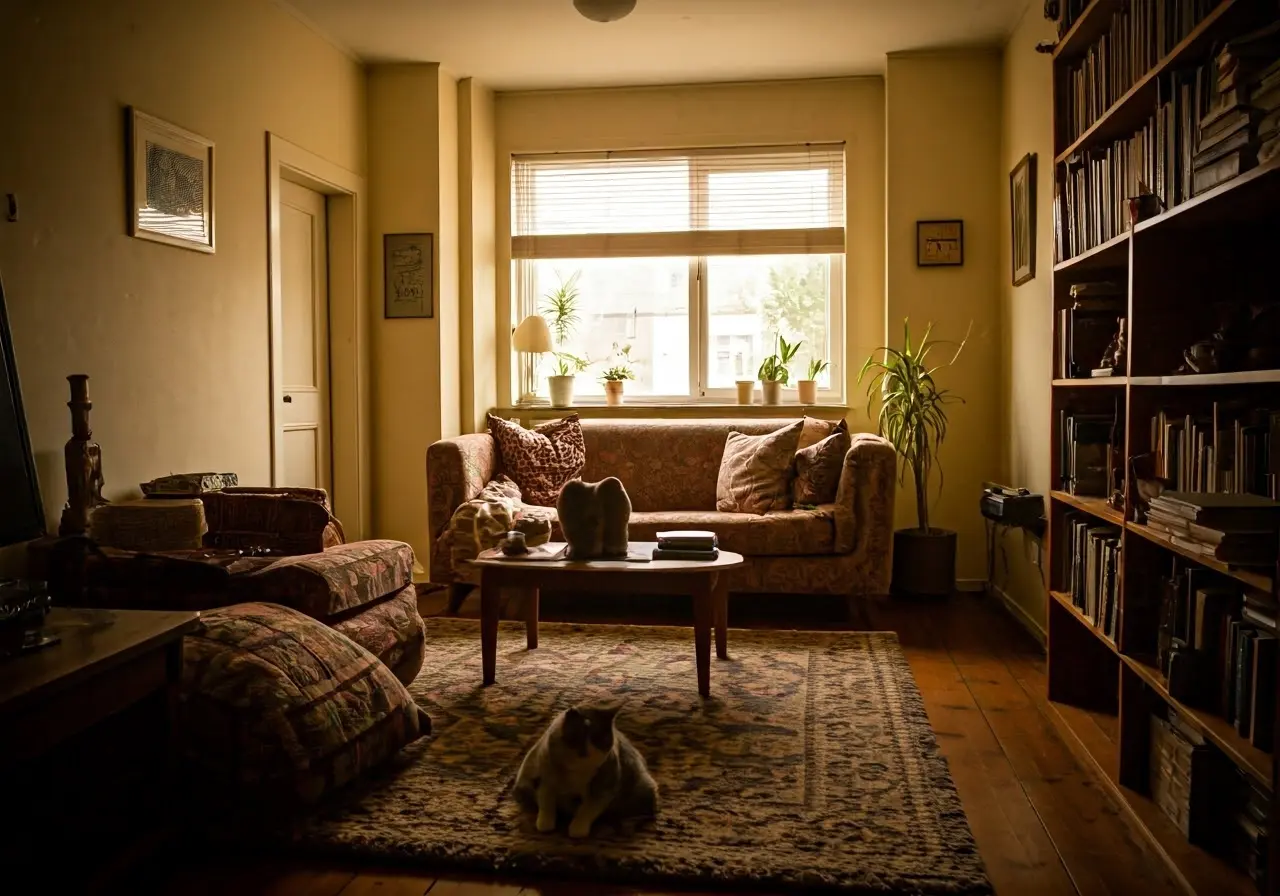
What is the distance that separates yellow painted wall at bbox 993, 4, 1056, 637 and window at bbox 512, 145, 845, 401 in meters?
0.91

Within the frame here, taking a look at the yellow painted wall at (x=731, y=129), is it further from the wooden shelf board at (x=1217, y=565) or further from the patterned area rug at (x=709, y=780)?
the wooden shelf board at (x=1217, y=565)

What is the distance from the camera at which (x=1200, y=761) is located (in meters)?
2.02

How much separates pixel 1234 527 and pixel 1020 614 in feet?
8.99

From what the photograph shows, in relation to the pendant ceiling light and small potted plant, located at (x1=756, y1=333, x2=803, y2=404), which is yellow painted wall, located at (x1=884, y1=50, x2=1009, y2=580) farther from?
the pendant ceiling light

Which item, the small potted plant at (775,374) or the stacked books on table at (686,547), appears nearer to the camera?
the stacked books on table at (686,547)

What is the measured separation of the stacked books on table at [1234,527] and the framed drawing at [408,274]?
4010mm

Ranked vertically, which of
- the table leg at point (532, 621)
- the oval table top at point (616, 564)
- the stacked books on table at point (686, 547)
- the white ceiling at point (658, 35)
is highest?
the white ceiling at point (658, 35)

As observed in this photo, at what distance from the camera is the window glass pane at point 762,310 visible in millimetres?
5477

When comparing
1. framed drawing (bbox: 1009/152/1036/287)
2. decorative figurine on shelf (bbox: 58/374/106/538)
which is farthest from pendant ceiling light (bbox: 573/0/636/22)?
decorative figurine on shelf (bbox: 58/374/106/538)

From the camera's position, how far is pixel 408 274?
16.9 ft

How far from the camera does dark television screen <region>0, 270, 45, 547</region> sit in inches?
80.0

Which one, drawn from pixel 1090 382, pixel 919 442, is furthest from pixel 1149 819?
pixel 919 442

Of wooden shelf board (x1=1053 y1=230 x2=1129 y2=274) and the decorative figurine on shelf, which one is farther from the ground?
wooden shelf board (x1=1053 y1=230 x2=1129 y2=274)

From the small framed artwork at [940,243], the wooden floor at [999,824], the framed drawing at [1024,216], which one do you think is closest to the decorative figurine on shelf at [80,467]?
the wooden floor at [999,824]
